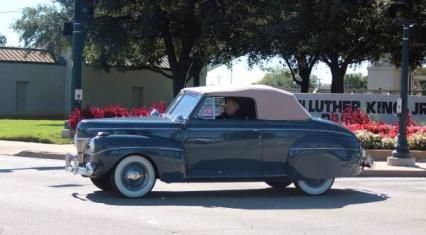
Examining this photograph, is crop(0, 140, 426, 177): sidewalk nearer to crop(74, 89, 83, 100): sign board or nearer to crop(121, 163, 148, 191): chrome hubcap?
crop(74, 89, 83, 100): sign board

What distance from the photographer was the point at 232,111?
11258 mm

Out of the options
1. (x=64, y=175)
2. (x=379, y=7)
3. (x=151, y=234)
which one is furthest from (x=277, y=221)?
(x=379, y=7)

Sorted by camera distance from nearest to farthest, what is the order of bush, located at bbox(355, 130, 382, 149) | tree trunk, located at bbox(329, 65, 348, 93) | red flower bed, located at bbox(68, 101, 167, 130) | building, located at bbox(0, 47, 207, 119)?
bush, located at bbox(355, 130, 382, 149) < red flower bed, located at bbox(68, 101, 167, 130) < tree trunk, located at bbox(329, 65, 348, 93) < building, located at bbox(0, 47, 207, 119)

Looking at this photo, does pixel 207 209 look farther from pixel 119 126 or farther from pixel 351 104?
pixel 351 104

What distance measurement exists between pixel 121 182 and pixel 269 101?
271 cm

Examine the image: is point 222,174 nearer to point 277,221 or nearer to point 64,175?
point 277,221

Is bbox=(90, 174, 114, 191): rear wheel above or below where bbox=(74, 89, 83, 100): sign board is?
below

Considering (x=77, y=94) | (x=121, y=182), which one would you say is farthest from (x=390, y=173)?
(x=77, y=94)

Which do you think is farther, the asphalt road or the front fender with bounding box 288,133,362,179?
the front fender with bounding box 288,133,362,179

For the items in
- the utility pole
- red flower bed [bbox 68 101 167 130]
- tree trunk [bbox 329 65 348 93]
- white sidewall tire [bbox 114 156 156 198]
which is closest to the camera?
white sidewall tire [bbox 114 156 156 198]

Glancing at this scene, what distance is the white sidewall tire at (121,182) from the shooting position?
10.5 m

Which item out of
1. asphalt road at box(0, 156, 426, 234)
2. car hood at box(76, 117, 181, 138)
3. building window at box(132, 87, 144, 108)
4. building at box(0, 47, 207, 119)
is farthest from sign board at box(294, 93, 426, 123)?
building window at box(132, 87, 144, 108)

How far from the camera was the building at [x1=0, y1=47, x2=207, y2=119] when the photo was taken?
156 feet

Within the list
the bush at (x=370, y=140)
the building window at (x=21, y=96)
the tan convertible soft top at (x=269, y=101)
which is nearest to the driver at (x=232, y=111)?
the tan convertible soft top at (x=269, y=101)
